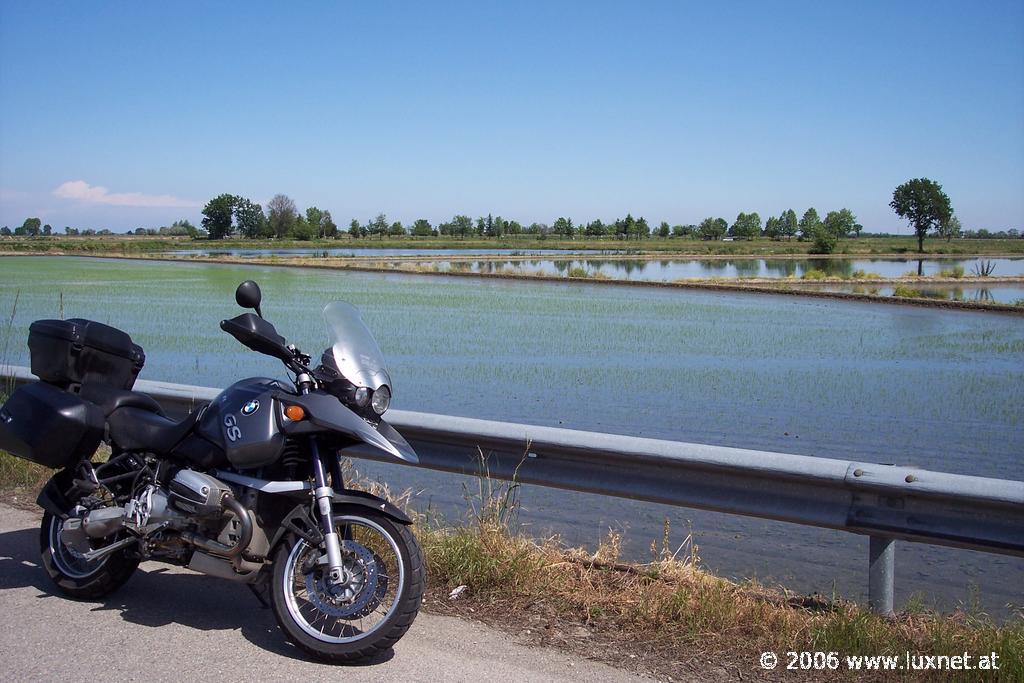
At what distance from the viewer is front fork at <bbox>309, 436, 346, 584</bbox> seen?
4141mm

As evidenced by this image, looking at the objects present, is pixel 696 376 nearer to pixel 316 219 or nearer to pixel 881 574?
pixel 881 574

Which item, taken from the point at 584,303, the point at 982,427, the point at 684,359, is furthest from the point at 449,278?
the point at 982,427

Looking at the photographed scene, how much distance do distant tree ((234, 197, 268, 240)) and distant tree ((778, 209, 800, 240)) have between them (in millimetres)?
75834

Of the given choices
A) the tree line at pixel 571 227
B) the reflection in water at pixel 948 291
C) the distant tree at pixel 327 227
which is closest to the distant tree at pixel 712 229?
the tree line at pixel 571 227

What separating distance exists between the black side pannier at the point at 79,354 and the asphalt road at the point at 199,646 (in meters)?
1.09

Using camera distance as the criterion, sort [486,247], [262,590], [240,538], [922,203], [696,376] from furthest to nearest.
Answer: [486,247] < [922,203] < [696,376] < [262,590] < [240,538]

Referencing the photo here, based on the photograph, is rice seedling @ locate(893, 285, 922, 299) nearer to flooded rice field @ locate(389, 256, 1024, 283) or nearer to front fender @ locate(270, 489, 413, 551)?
flooded rice field @ locate(389, 256, 1024, 283)

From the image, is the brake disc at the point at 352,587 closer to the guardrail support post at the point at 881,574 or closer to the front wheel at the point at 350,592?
the front wheel at the point at 350,592

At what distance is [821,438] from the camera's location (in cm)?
1133

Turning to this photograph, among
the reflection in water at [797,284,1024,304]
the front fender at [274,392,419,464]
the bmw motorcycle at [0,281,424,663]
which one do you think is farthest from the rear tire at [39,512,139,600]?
the reflection in water at [797,284,1024,304]

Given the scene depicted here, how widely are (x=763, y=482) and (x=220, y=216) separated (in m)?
127

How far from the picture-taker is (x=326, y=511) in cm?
415

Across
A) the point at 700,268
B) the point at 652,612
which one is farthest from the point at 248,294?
the point at 700,268

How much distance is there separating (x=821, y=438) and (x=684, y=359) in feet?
25.2
